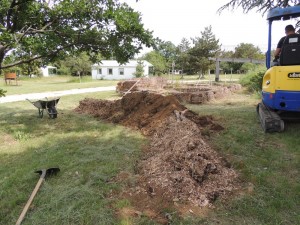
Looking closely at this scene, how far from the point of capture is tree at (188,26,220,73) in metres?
36.2

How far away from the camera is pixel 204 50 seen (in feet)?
119

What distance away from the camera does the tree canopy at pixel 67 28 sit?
5598 millimetres

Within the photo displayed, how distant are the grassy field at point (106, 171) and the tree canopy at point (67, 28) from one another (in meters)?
2.11

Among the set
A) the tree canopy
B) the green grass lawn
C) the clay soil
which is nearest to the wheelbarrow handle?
the clay soil

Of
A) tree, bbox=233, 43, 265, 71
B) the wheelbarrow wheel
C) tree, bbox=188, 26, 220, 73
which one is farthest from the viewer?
tree, bbox=233, 43, 265, 71

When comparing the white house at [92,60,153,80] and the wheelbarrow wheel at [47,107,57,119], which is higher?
the white house at [92,60,153,80]

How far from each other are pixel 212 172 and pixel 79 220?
6.00 feet

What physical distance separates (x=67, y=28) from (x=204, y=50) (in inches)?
1281

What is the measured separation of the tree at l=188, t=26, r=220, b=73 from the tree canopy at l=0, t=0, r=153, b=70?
31.1 metres

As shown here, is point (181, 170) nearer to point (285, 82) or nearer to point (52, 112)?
point (285, 82)

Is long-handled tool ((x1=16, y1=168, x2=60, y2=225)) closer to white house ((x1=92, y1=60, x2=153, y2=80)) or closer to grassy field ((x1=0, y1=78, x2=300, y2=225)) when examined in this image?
grassy field ((x1=0, y1=78, x2=300, y2=225))

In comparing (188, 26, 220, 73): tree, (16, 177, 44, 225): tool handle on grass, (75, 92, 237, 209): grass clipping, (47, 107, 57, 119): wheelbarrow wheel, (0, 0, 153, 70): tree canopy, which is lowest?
Result: (16, 177, 44, 225): tool handle on grass

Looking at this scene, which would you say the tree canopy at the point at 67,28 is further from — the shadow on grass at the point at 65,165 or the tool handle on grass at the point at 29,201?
the tool handle on grass at the point at 29,201

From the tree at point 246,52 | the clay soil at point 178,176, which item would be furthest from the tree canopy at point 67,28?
the tree at point 246,52
